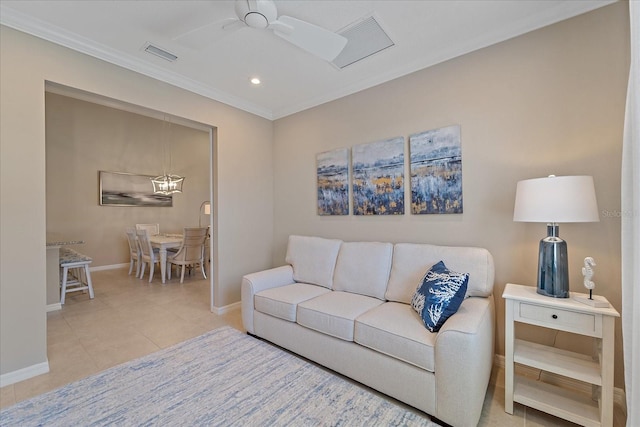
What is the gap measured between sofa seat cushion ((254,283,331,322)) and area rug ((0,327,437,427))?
38 cm

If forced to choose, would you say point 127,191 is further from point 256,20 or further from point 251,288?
point 256,20

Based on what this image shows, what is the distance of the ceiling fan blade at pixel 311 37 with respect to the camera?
1729 mm

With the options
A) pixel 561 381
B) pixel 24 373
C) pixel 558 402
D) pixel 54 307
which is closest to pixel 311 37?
pixel 558 402

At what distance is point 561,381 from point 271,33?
3.45 metres

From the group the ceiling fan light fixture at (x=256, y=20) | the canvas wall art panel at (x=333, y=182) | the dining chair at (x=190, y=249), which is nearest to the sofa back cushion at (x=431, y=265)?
the canvas wall art panel at (x=333, y=182)

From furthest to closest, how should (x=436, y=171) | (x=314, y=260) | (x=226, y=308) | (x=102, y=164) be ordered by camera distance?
1. (x=102, y=164)
2. (x=226, y=308)
3. (x=314, y=260)
4. (x=436, y=171)

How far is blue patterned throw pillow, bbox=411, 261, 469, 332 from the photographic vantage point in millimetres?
1724

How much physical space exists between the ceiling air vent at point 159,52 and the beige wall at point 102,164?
15.2ft

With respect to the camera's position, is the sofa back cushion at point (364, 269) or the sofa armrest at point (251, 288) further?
the sofa armrest at point (251, 288)

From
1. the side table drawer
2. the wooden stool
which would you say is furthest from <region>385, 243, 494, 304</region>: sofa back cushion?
the wooden stool

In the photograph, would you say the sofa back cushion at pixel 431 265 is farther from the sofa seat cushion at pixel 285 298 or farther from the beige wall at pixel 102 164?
the beige wall at pixel 102 164

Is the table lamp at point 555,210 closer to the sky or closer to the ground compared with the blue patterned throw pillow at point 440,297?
closer to the sky

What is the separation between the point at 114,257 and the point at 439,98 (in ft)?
23.8

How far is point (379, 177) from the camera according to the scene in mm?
2891
